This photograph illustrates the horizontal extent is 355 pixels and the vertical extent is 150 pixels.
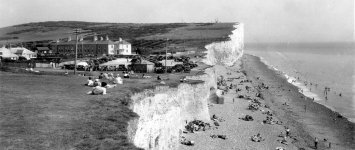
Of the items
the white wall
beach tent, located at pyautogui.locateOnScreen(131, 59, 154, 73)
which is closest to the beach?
beach tent, located at pyautogui.locateOnScreen(131, 59, 154, 73)

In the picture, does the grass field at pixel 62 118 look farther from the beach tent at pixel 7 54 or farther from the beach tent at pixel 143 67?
the beach tent at pixel 7 54

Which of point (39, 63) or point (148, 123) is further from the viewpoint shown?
point (39, 63)

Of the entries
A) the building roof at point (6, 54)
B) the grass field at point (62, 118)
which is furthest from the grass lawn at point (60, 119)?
the building roof at point (6, 54)

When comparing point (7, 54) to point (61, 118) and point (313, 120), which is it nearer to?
point (313, 120)

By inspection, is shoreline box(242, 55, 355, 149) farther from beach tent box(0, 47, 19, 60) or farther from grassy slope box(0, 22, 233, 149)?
beach tent box(0, 47, 19, 60)

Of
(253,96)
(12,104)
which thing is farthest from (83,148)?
(253,96)

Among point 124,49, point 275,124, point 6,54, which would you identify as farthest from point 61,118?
point 124,49

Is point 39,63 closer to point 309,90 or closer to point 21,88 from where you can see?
point 21,88
